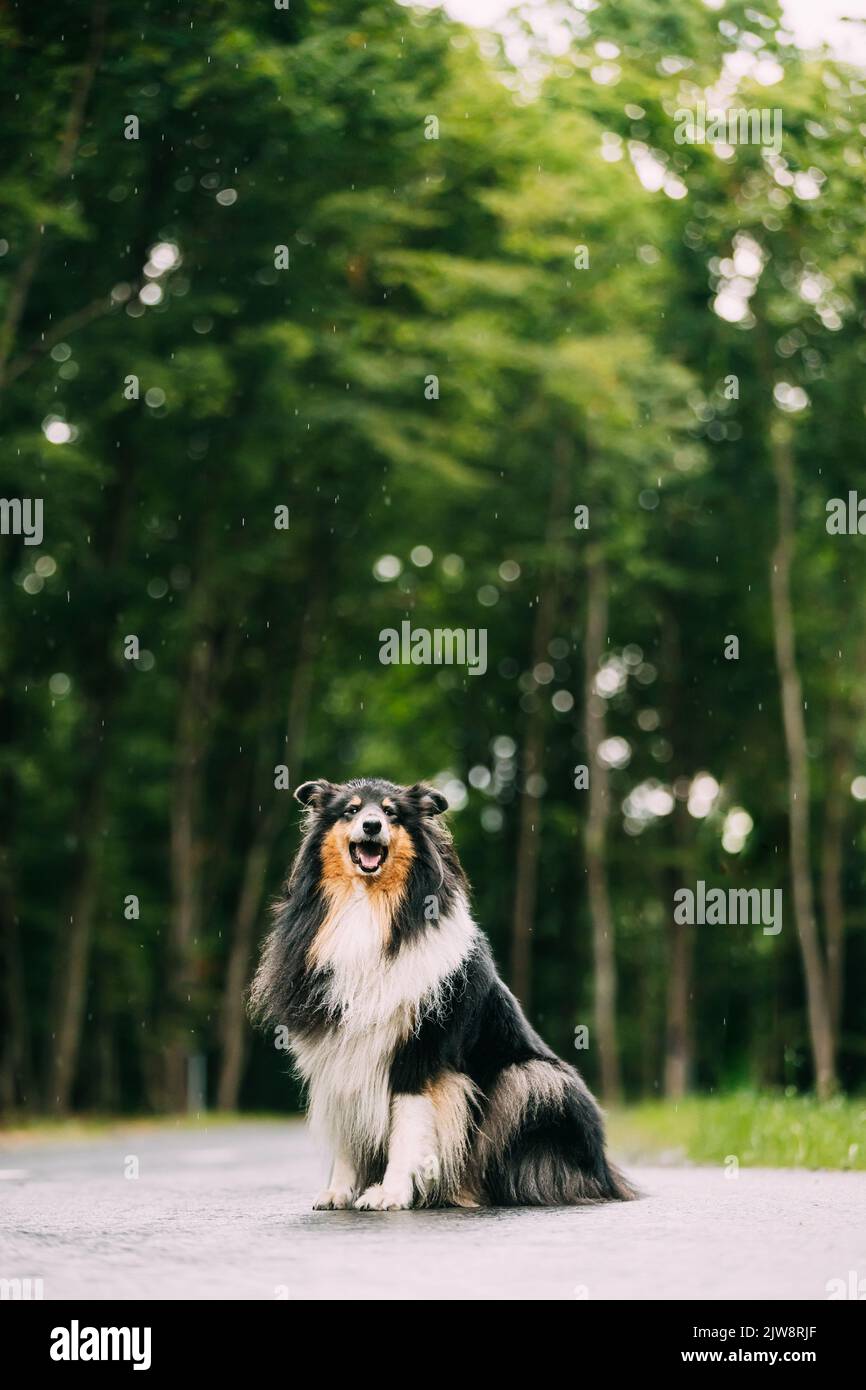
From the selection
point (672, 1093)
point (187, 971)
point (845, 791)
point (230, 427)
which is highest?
point (230, 427)

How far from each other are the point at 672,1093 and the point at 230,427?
Answer: 1566cm

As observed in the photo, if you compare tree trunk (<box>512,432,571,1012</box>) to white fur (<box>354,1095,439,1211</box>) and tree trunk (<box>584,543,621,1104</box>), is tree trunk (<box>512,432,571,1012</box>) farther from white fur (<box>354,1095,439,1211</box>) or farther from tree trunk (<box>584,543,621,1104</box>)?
white fur (<box>354,1095,439,1211</box>)

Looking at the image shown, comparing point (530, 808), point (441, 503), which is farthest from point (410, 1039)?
point (530, 808)

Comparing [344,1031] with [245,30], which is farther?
[245,30]

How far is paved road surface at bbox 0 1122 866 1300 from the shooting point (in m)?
5.72

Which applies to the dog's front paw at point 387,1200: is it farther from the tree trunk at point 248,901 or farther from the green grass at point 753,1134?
the tree trunk at point 248,901

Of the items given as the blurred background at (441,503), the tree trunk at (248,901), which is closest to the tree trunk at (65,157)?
the blurred background at (441,503)

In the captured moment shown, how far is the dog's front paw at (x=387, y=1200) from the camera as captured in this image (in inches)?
309

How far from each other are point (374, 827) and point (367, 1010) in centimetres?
82

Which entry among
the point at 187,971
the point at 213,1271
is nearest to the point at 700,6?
the point at 187,971

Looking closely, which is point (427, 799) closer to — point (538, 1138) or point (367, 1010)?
point (367, 1010)

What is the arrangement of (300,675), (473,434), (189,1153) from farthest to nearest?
(300,675) → (473,434) → (189,1153)
